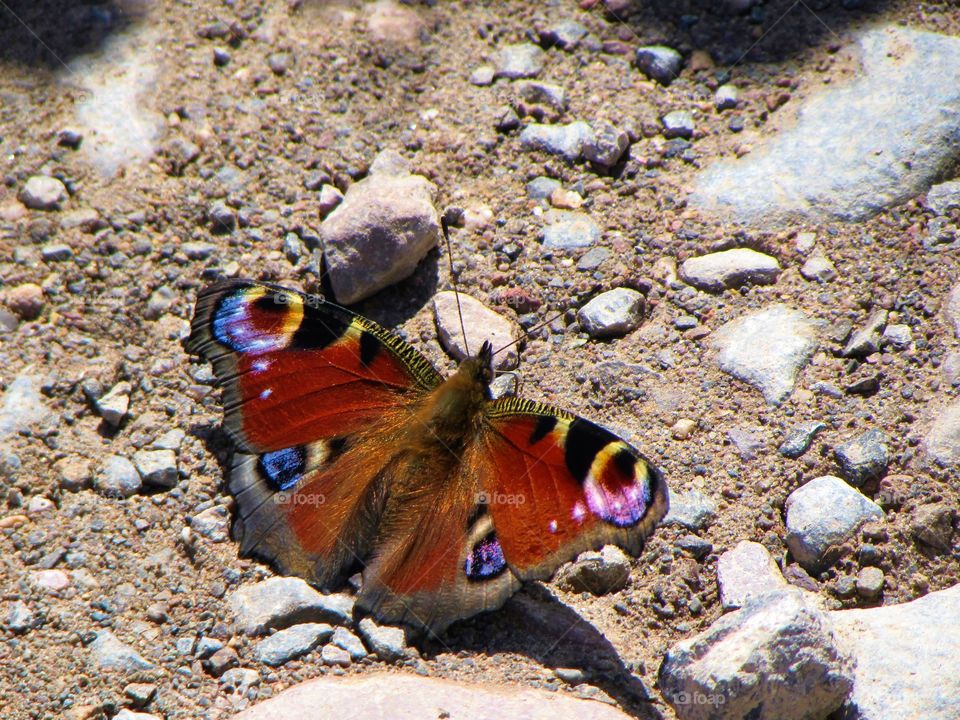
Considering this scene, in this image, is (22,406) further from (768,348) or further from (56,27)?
(768,348)

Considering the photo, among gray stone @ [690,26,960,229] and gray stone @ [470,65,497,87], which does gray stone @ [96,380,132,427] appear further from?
gray stone @ [690,26,960,229]

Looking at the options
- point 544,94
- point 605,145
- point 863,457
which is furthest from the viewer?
point 544,94

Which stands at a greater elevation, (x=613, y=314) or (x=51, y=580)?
(x=613, y=314)

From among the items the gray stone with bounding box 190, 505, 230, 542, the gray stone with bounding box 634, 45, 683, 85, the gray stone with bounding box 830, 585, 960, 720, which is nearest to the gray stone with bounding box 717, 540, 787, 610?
the gray stone with bounding box 830, 585, 960, 720

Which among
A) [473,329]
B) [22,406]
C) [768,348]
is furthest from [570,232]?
[22,406]

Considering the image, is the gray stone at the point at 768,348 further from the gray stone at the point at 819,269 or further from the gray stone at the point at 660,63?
the gray stone at the point at 660,63

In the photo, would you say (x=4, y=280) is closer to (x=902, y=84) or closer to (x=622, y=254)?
(x=622, y=254)
